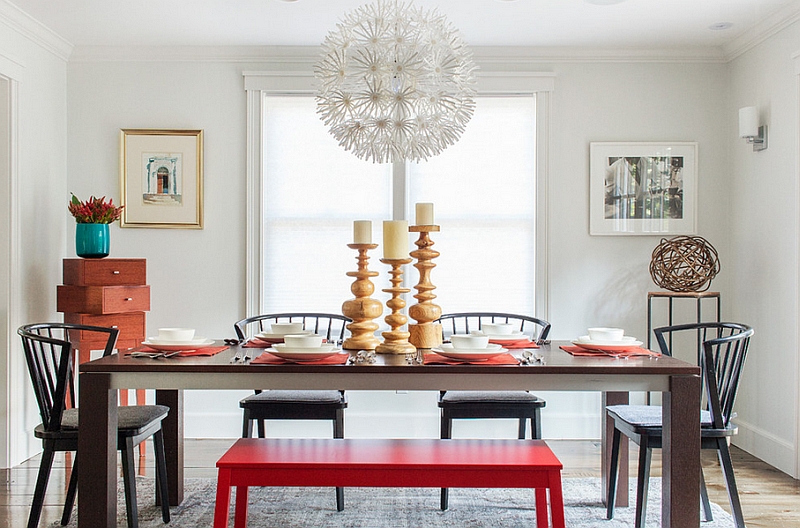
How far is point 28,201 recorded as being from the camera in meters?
3.80

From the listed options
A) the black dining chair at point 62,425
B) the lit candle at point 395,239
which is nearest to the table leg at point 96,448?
the black dining chair at point 62,425

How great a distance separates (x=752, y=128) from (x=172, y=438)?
336 centimetres

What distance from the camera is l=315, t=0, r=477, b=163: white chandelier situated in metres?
2.63

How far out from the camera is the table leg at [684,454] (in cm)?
227

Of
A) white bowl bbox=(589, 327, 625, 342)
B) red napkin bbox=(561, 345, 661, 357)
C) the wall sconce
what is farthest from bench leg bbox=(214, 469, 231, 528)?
the wall sconce

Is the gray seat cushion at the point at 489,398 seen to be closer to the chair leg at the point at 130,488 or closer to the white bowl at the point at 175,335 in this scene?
the white bowl at the point at 175,335

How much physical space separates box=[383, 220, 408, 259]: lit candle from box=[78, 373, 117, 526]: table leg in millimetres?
1079

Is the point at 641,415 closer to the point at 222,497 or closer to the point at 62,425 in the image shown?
the point at 222,497

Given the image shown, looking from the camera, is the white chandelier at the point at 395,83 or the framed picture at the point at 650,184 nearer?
the white chandelier at the point at 395,83

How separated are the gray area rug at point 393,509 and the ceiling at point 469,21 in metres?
2.37

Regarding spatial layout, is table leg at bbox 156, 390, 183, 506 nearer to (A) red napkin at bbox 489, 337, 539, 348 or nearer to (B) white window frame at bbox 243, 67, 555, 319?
(B) white window frame at bbox 243, 67, 555, 319

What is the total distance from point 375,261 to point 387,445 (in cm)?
193

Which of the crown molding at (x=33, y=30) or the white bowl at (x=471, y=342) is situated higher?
the crown molding at (x=33, y=30)

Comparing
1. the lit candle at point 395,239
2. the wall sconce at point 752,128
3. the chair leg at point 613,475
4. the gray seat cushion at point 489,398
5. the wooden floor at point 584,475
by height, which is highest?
the wall sconce at point 752,128
